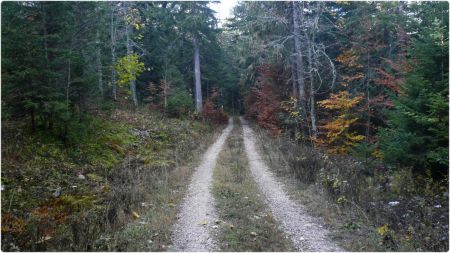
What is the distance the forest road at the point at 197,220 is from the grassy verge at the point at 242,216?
23 cm

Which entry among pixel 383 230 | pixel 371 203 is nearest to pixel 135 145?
pixel 371 203

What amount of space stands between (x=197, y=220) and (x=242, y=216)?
1.12 meters

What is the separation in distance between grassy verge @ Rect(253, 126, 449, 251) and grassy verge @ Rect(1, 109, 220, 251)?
156 inches

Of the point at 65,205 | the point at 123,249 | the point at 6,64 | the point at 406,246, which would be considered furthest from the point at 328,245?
the point at 6,64

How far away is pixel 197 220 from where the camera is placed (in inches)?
307

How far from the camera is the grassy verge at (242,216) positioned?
645cm

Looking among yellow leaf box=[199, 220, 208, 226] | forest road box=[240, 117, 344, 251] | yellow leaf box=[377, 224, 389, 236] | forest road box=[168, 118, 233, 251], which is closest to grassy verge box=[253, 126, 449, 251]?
yellow leaf box=[377, 224, 389, 236]

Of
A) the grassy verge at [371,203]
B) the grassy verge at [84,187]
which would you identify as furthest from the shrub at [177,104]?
the grassy verge at [371,203]

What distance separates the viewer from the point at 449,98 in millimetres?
8531

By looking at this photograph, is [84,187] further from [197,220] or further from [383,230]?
[383,230]

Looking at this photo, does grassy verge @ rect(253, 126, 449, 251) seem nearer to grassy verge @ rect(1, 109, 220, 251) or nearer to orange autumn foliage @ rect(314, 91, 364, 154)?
grassy verge @ rect(1, 109, 220, 251)

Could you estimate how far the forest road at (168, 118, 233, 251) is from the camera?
6531 mm

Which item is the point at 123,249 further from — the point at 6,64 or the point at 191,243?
the point at 6,64

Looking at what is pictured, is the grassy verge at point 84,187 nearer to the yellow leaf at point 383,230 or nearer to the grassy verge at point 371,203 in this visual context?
the grassy verge at point 371,203
